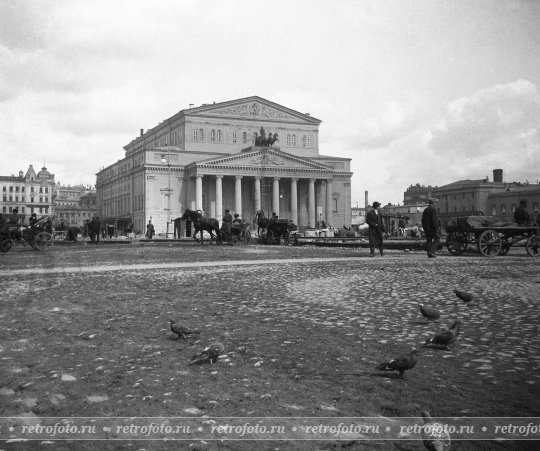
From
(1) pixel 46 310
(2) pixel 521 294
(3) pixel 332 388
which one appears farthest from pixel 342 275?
(3) pixel 332 388

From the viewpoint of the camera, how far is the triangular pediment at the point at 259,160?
7075 centimetres

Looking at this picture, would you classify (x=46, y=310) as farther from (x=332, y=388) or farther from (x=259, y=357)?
(x=332, y=388)

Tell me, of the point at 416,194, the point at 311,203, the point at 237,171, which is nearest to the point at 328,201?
the point at 311,203

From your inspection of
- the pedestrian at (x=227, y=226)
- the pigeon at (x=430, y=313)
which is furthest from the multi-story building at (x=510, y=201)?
the pigeon at (x=430, y=313)

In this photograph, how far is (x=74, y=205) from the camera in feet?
562

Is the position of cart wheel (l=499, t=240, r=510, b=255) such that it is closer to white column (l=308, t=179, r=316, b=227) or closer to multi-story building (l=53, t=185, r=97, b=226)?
white column (l=308, t=179, r=316, b=227)

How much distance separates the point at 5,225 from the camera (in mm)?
23453

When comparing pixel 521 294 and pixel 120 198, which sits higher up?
pixel 120 198

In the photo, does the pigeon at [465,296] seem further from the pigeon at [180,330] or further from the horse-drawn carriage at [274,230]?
the horse-drawn carriage at [274,230]

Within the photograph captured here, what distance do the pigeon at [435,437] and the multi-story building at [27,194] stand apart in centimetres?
15718

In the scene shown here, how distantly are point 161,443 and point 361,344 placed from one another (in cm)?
264

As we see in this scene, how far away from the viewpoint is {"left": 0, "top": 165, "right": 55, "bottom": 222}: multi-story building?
14712 centimetres

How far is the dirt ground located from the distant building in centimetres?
13239

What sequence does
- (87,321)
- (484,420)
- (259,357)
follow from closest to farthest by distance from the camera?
(484,420)
(259,357)
(87,321)
